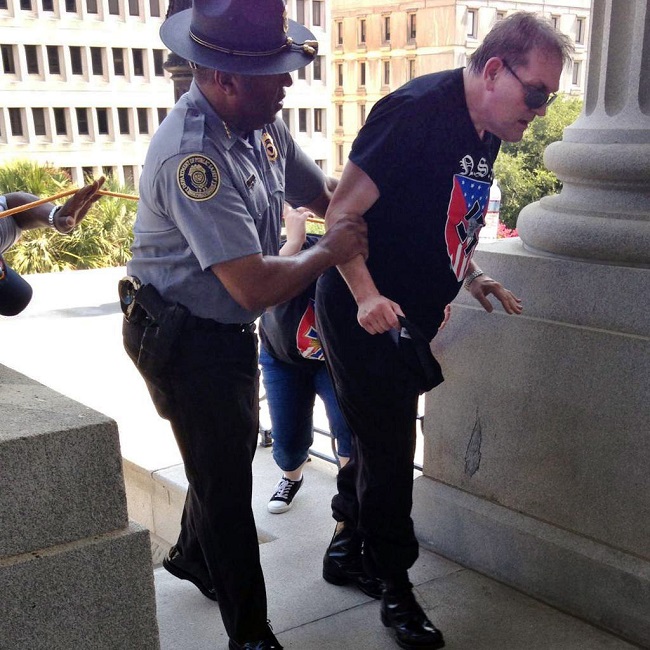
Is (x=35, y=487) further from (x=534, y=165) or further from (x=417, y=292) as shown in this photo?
(x=534, y=165)

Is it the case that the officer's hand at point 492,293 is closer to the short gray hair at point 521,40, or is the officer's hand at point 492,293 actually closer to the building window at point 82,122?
the short gray hair at point 521,40

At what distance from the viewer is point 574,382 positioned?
122 inches

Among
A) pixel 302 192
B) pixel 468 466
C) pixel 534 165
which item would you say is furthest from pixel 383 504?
pixel 534 165

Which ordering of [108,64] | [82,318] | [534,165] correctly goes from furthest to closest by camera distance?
1. [108,64]
2. [534,165]
3. [82,318]

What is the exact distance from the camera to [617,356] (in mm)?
2961

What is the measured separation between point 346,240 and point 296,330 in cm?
106

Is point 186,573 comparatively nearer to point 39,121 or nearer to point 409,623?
point 409,623

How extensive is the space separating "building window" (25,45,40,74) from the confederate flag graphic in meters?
61.0

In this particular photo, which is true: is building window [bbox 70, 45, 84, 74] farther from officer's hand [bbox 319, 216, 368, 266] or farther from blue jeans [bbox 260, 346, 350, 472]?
officer's hand [bbox 319, 216, 368, 266]

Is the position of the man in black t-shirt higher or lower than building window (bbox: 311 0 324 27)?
lower

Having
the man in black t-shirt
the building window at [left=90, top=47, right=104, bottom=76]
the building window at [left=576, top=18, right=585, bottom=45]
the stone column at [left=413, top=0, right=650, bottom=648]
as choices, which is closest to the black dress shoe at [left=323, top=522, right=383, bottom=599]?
the man in black t-shirt

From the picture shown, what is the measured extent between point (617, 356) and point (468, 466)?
0.82m

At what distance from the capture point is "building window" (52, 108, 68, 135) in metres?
58.5

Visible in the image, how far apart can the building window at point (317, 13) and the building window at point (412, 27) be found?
10.4 meters
